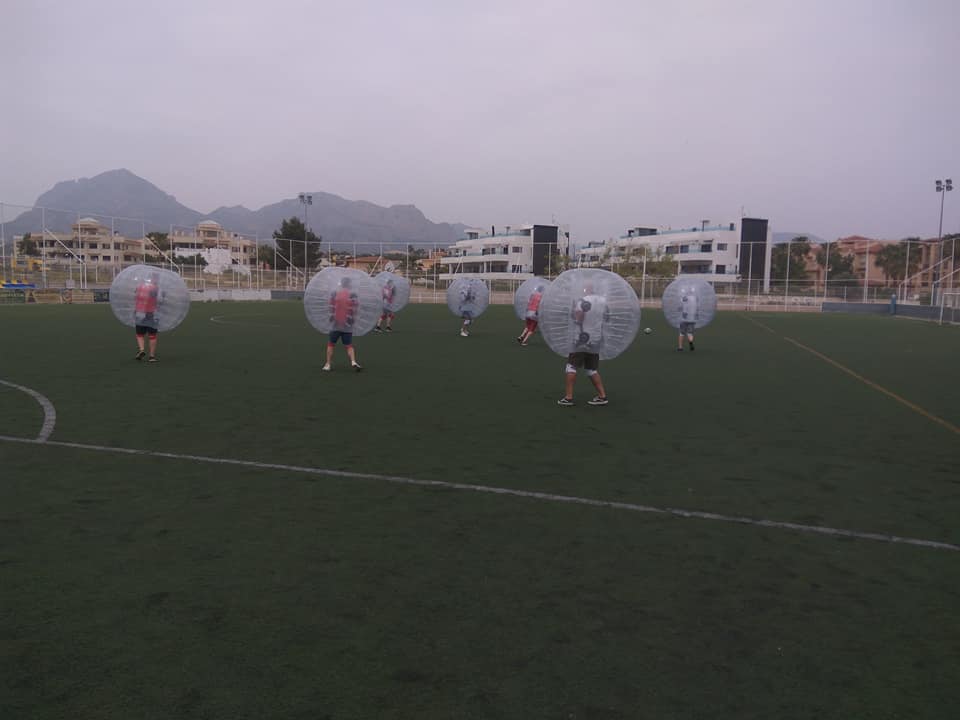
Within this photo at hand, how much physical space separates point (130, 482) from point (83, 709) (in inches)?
136

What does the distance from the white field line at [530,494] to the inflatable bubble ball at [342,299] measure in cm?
579

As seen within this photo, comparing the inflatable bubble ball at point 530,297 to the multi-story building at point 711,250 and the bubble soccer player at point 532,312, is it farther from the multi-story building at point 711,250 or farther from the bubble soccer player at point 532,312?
the multi-story building at point 711,250

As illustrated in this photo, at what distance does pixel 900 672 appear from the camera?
3.37m

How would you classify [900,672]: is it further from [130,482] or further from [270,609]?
[130,482]

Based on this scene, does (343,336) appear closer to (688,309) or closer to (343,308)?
(343,308)

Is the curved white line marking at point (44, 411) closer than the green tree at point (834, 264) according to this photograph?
Yes

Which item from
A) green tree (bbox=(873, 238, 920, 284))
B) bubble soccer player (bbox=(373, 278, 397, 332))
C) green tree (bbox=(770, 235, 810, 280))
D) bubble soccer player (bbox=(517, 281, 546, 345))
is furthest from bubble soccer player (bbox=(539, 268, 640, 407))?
green tree (bbox=(770, 235, 810, 280))

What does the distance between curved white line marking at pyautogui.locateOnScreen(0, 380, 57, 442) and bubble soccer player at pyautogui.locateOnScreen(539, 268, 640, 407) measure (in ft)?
20.2

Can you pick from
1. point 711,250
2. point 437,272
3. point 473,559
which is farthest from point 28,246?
point 711,250

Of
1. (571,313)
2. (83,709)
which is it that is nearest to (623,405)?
(571,313)

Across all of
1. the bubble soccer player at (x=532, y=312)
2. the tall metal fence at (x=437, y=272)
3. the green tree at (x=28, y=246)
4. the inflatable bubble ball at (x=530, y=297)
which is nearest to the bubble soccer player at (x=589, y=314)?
the inflatable bubble ball at (x=530, y=297)

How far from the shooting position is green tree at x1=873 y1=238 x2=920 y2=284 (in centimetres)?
5472

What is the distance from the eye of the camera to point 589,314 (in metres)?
9.59

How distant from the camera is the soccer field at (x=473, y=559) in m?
3.19
